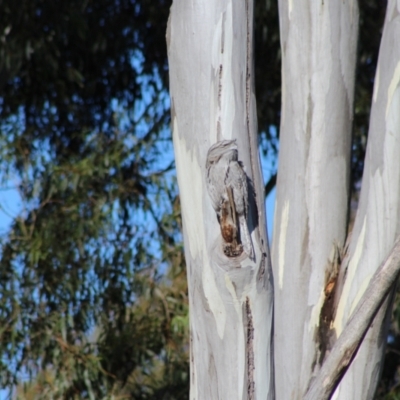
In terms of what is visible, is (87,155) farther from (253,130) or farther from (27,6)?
(253,130)

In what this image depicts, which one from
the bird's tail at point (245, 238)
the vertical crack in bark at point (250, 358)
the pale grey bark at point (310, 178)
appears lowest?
the vertical crack in bark at point (250, 358)

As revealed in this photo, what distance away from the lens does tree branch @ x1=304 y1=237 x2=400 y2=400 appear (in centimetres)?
123

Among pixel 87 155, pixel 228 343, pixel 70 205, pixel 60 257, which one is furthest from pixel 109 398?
pixel 228 343

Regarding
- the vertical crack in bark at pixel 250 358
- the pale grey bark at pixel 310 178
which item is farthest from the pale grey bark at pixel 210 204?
the pale grey bark at pixel 310 178

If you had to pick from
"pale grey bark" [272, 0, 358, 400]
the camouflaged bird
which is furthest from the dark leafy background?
the camouflaged bird

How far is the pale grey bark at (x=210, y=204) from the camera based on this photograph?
3.93 feet

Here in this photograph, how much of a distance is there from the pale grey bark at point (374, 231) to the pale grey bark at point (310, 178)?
2.0 inches

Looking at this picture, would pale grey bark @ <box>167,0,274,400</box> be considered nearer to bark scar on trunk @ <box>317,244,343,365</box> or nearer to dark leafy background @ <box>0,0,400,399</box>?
bark scar on trunk @ <box>317,244,343,365</box>

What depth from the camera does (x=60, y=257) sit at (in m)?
3.12

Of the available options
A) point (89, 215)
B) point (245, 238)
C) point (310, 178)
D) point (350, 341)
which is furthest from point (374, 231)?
point (89, 215)

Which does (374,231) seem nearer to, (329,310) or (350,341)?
(329,310)

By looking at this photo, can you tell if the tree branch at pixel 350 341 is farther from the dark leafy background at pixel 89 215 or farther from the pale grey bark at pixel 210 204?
the dark leafy background at pixel 89 215

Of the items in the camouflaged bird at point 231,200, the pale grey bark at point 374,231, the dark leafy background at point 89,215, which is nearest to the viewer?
the camouflaged bird at point 231,200

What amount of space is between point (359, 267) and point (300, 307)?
141mm
